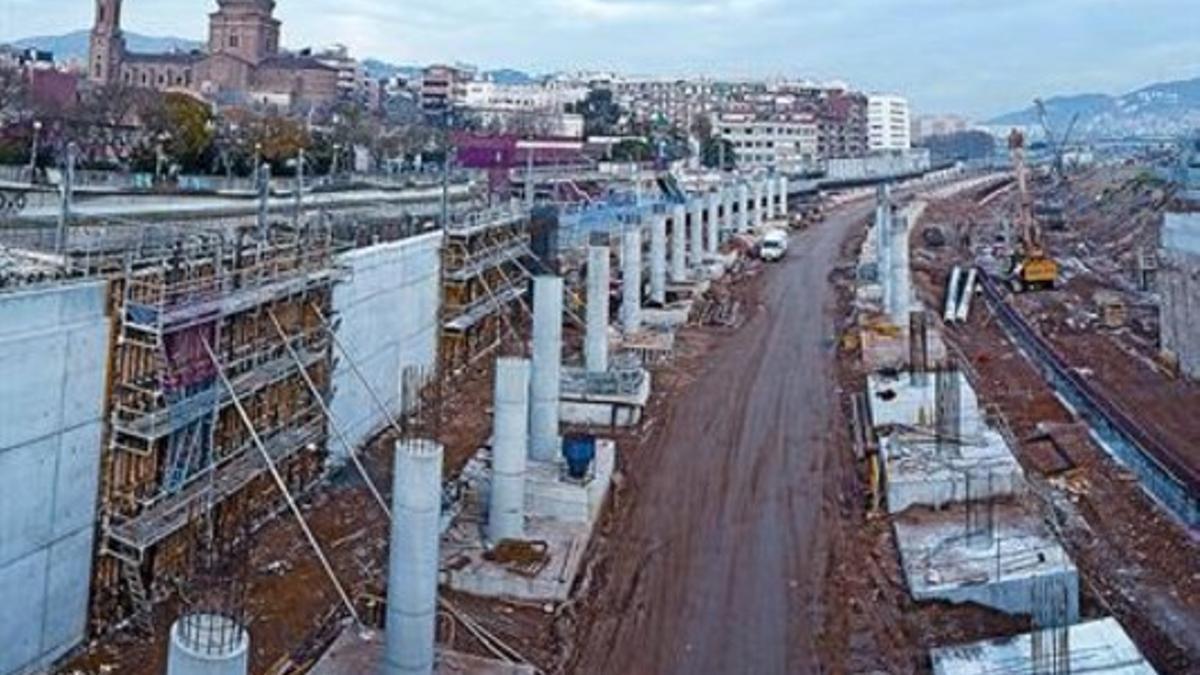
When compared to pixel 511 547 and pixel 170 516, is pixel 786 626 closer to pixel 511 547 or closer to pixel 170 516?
pixel 511 547

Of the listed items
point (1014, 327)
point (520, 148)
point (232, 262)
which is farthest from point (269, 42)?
point (232, 262)

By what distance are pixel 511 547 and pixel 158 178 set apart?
2234 cm

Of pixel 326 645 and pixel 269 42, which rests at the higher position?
pixel 269 42

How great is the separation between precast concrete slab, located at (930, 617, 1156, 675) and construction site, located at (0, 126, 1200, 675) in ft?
0.18

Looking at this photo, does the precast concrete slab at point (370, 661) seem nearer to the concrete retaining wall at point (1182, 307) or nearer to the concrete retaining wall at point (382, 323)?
the concrete retaining wall at point (382, 323)

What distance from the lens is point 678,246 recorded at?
3881 centimetres

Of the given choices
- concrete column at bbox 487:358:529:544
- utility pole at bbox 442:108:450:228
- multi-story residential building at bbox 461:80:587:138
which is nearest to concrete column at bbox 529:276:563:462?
concrete column at bbox 487:358:529:544

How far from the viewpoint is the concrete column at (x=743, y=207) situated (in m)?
55.6

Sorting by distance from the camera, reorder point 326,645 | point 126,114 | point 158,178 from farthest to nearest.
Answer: point 126,114 → point 158,178 → point 326,645

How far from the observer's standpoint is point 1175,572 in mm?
15383

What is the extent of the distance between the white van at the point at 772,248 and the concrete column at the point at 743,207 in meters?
6.39

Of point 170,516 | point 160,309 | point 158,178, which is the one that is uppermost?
point 158,178

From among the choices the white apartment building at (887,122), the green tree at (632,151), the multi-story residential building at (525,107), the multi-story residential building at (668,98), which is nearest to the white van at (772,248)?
the green tree at (632,151)

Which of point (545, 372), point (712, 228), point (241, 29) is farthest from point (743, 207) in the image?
point (241, 29)
